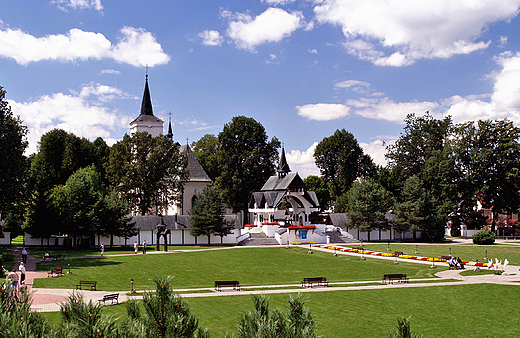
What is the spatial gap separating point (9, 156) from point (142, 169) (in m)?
23.0

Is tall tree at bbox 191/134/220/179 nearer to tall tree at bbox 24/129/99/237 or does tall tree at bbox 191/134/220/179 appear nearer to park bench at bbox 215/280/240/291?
tall tree at bbox 24/129/99/237

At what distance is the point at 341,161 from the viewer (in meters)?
81.3

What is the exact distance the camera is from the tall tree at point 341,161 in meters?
81.2

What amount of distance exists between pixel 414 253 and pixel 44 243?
140 feet

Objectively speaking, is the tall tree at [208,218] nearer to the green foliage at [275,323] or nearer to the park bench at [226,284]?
the park bench at [226,284]

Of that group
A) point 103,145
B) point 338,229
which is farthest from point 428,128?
point 103,145

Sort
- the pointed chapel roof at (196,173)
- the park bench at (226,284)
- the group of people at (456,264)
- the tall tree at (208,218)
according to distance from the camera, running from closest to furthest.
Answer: the park bench at (226,284) → the group of people at (456,264) → the tall tree at (208,218) → the pointed chapel roof at (196,173)

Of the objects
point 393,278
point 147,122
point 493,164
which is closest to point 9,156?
point 393,278

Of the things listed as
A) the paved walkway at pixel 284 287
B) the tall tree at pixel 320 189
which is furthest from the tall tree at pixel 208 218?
the tall tree at pixel 320 189

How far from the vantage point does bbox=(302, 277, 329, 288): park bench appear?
25.4 metres

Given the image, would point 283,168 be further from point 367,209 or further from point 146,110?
point 146,110

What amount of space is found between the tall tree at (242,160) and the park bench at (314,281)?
1824 inches

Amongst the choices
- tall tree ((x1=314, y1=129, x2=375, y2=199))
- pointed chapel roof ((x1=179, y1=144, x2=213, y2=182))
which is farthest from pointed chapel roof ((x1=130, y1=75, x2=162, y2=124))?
tall tree ((x1=314, y1=129, x2=375, y2=199))

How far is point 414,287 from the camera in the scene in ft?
82.4
